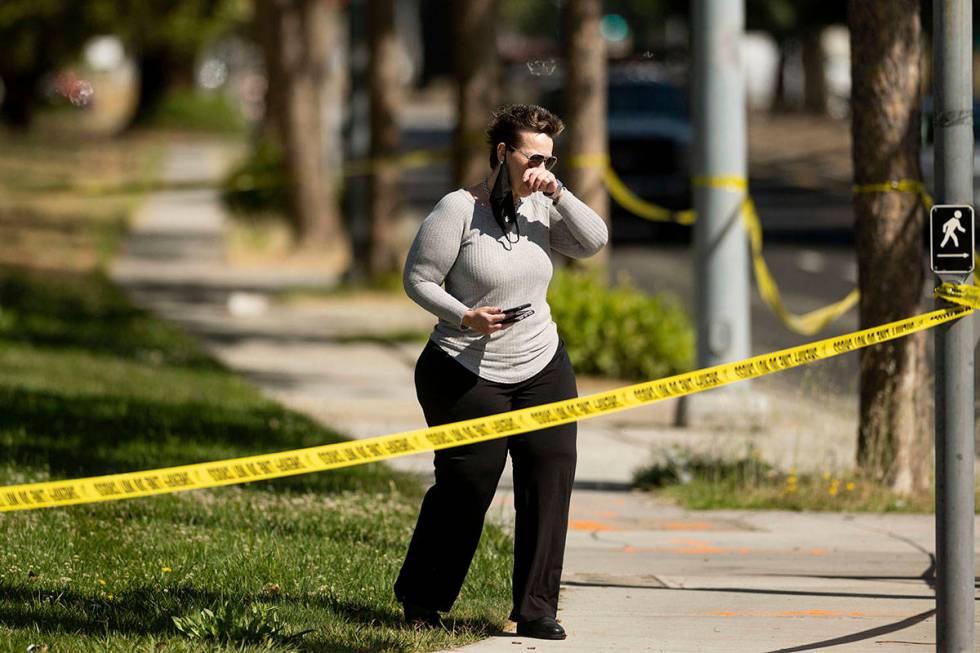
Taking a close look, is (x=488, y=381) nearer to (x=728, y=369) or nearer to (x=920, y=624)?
(x=728, y=369)

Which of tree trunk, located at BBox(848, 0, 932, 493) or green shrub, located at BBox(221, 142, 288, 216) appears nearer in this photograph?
tree trunk, located at BBox(848, 0, 932, 493)

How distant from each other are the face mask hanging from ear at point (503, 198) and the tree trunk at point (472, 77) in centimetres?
1107

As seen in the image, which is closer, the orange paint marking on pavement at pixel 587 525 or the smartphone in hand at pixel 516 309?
the smartphone in hand at pixel 516 309

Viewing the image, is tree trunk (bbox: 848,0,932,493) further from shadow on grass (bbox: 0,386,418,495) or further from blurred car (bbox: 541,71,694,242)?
blurred car (bbox: 541,71,694,242)

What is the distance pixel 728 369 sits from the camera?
5910 mm

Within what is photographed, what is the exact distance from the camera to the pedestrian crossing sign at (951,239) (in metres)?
5.23

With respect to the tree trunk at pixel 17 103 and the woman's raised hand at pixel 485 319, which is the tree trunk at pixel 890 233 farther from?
the tree trunk at pixel 17 103

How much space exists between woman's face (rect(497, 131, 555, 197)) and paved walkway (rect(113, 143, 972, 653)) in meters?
1.51

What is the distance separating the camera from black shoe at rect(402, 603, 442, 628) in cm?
592

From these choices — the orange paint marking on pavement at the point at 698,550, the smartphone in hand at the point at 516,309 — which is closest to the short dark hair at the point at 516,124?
the smartphone in hand at the point at 516,309

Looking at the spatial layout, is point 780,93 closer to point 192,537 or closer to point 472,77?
point 472,77

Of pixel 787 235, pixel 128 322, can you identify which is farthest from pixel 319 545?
pixel 787 235

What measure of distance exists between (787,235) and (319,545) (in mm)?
19980

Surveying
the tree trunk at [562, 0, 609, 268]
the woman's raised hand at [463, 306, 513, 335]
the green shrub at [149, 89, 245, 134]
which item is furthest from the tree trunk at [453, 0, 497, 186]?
the green shrub at [149, 89, 245, 134]
